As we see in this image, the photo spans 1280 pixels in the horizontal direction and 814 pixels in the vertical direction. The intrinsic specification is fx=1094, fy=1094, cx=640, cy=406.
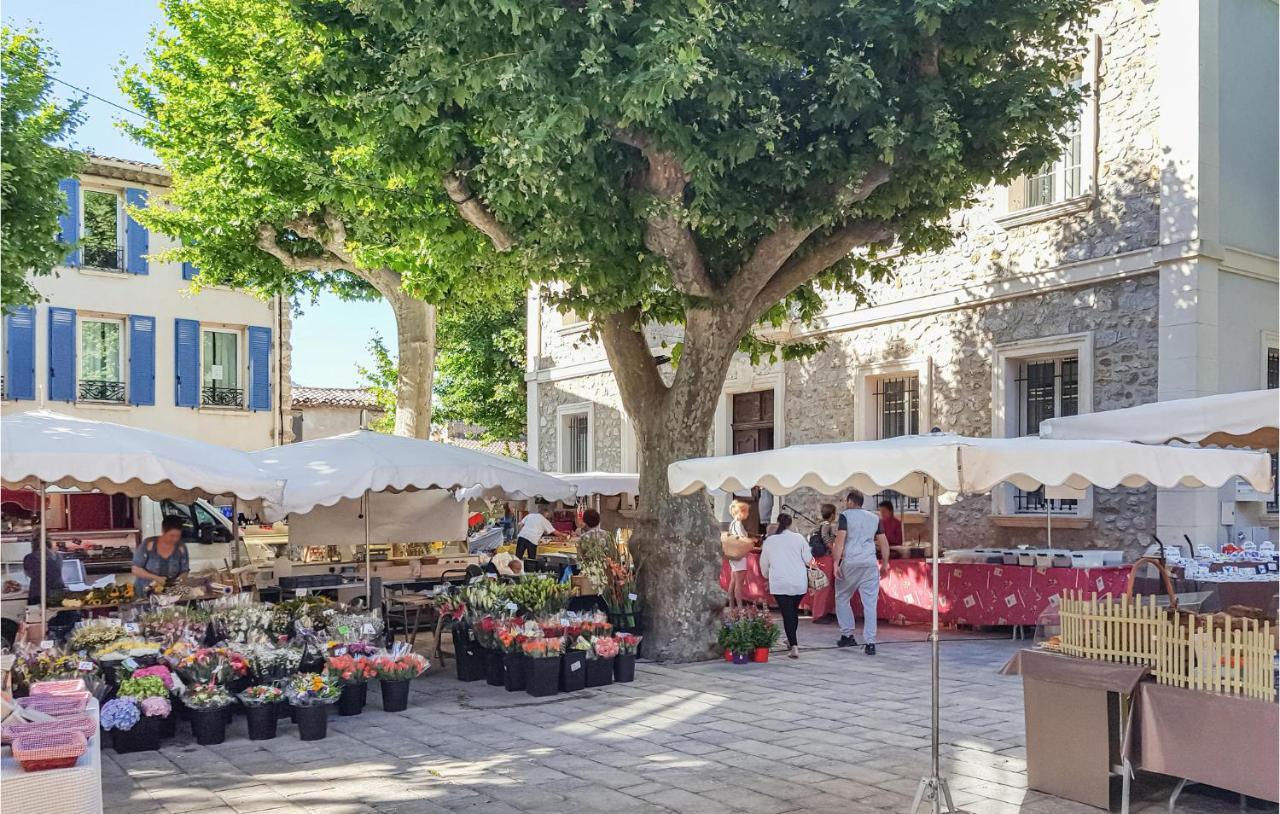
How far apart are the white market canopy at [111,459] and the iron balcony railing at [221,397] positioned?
17.9m

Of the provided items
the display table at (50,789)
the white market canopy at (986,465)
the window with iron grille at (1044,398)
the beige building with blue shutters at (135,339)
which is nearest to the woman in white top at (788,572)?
the window with iron grille at (1044,398)

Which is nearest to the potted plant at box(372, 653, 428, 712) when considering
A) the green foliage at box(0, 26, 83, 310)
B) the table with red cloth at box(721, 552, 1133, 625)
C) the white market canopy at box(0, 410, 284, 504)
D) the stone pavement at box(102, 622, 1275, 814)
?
the stone pavement at box(102, 622, 1275, 814)

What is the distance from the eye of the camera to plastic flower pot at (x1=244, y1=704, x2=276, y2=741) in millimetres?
7660

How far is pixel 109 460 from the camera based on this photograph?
7.93m

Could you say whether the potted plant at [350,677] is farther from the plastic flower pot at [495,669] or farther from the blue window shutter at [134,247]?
the blue window shutter at [134,247]

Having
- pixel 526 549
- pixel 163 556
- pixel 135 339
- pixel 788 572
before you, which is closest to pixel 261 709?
pixel 163 556

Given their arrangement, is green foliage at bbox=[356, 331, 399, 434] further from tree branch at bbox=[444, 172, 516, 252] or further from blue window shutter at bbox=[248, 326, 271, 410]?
tree branch at bbox=[444, 172, 516, 252]

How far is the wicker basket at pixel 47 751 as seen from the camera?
13.7 ft

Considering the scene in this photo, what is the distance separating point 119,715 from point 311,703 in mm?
1212

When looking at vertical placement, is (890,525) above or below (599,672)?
above

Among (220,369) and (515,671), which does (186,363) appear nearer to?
(220,369)

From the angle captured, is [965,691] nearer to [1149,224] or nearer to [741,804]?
[741,804]

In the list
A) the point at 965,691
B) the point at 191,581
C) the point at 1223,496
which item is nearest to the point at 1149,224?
the point at 1223,496

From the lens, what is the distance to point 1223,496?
490 inches
